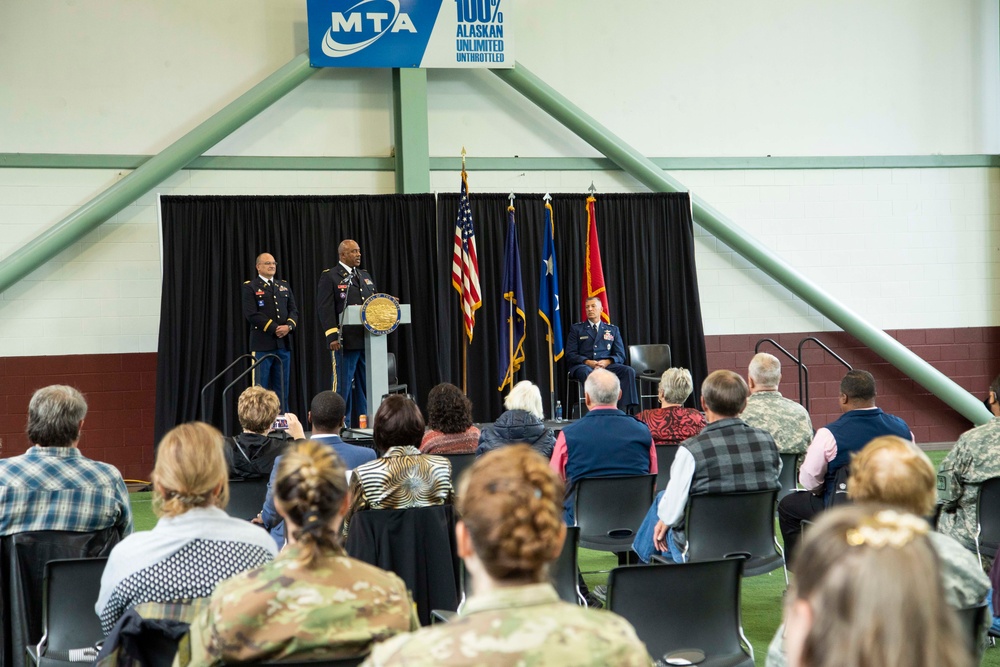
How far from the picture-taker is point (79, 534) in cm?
320

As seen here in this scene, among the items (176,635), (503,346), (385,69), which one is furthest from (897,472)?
(385,69)

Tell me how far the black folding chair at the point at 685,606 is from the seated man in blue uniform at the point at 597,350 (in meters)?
6.22

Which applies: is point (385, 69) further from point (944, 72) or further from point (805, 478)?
point (805, 478)

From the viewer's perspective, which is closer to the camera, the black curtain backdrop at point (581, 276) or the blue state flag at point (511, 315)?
the blue state flag at point (511, 315)

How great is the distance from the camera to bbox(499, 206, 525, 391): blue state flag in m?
9.48

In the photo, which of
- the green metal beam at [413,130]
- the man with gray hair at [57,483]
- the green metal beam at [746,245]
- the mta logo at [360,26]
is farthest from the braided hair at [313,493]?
the green metal beam at [746,245]

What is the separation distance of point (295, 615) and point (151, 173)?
784 cm

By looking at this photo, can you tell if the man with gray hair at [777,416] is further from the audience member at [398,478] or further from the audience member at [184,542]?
the audience member at [184,542]

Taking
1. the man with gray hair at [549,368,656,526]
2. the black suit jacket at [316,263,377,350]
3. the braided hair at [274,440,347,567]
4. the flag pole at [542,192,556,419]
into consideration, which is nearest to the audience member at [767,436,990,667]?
the braided hair at [274,440,347,567]

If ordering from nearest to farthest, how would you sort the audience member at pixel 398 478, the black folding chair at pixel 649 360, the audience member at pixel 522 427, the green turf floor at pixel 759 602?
the audience member at pixel 398 478 → the green turf floor at pixel 759 602 → the audience member at pixel 522 427 → the black folding chair at pixel 649 360

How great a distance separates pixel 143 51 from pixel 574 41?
4216mm

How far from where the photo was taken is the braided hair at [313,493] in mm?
1991

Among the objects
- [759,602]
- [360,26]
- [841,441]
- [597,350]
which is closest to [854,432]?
[841,441]

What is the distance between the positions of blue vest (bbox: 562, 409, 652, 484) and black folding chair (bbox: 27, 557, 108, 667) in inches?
86.0
